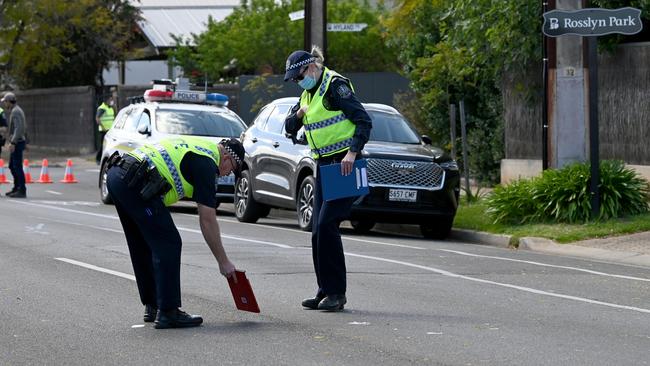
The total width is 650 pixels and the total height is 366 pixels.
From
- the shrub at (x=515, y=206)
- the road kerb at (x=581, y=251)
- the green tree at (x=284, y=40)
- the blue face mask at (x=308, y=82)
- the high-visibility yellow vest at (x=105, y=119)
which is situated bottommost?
the road kerb at (x=581, y=251)

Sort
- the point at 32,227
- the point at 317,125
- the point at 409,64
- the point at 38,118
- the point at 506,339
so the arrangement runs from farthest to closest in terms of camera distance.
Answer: the point at 38,118 < the point at 409,64 < the point at 32,227 < the point at 317,125 < the point at 506,339

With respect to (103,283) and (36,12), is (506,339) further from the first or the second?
(36,12)

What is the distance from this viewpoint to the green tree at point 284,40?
3816 cm

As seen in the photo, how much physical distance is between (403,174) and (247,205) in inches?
122

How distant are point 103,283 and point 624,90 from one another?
10.7 m

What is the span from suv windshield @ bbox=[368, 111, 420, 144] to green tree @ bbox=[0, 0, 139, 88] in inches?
962

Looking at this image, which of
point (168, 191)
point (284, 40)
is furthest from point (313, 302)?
point (284, 40)

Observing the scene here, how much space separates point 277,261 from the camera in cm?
1280

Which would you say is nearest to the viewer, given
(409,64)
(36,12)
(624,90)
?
(624,90)

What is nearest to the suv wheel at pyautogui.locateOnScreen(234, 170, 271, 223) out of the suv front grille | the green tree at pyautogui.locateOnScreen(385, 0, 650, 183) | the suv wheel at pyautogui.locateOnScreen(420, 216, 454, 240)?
the suv wheel at pyautogui.locateOnScreen(420, 216, 454, 240)

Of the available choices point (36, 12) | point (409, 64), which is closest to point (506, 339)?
point (409, 64)

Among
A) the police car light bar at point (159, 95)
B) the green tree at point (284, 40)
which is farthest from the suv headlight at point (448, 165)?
the green tree at point (284, 40)

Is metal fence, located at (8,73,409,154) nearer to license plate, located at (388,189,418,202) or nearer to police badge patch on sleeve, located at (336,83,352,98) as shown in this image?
license plate, located at (388,189,418,202)

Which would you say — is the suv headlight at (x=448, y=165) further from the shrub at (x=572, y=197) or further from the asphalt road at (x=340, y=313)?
the asphalt road at (x=340, y=313)
